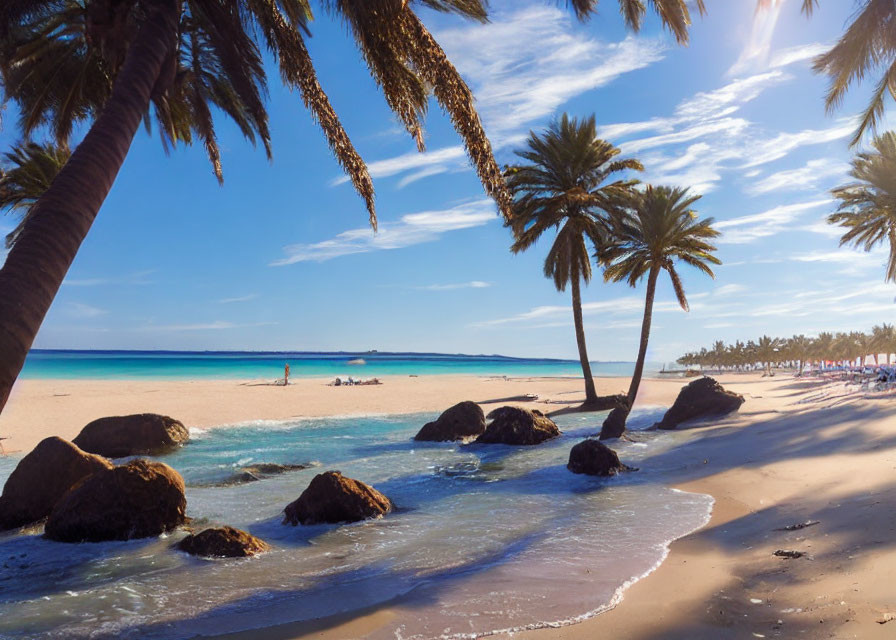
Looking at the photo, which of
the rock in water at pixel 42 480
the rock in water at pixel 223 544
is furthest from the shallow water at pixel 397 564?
the rock in water at pixel 42 480

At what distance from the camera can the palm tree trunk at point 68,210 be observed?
4051 millimetres

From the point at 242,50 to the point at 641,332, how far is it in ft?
65.3

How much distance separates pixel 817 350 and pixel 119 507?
341 feet

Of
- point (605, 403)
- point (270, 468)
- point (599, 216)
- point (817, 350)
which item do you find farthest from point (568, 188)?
point (817, 350)

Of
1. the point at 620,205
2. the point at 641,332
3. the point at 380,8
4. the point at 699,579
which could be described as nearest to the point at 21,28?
the point at 380,8

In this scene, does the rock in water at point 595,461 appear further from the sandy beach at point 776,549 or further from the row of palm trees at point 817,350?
the row of palm trees at point 817,350

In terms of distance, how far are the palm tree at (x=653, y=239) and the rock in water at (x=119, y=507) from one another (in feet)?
62.8

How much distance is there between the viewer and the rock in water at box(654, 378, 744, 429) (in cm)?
1683

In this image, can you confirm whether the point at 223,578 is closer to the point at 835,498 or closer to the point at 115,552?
the point at 115,552

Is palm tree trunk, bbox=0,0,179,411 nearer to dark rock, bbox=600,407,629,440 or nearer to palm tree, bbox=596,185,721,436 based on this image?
dark rock, bbox=600,407,629,440

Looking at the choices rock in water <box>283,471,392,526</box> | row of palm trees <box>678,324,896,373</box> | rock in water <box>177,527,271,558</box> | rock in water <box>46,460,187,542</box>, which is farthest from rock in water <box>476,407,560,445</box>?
row of palm trees <box>678,324,896,373</box>

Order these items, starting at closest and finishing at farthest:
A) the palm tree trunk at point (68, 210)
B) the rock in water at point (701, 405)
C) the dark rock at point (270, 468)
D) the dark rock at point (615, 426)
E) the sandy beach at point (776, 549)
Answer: the sandy beach at point (776, 549) → the palm tree trunk at point (68, 210) → the dark rock at point (270, 468) → the dark rock at point (615, 426) → the rock in water at point (701, 405)

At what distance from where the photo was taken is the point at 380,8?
6617mm

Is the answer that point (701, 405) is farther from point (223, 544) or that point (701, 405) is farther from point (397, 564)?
point (223, 544)
